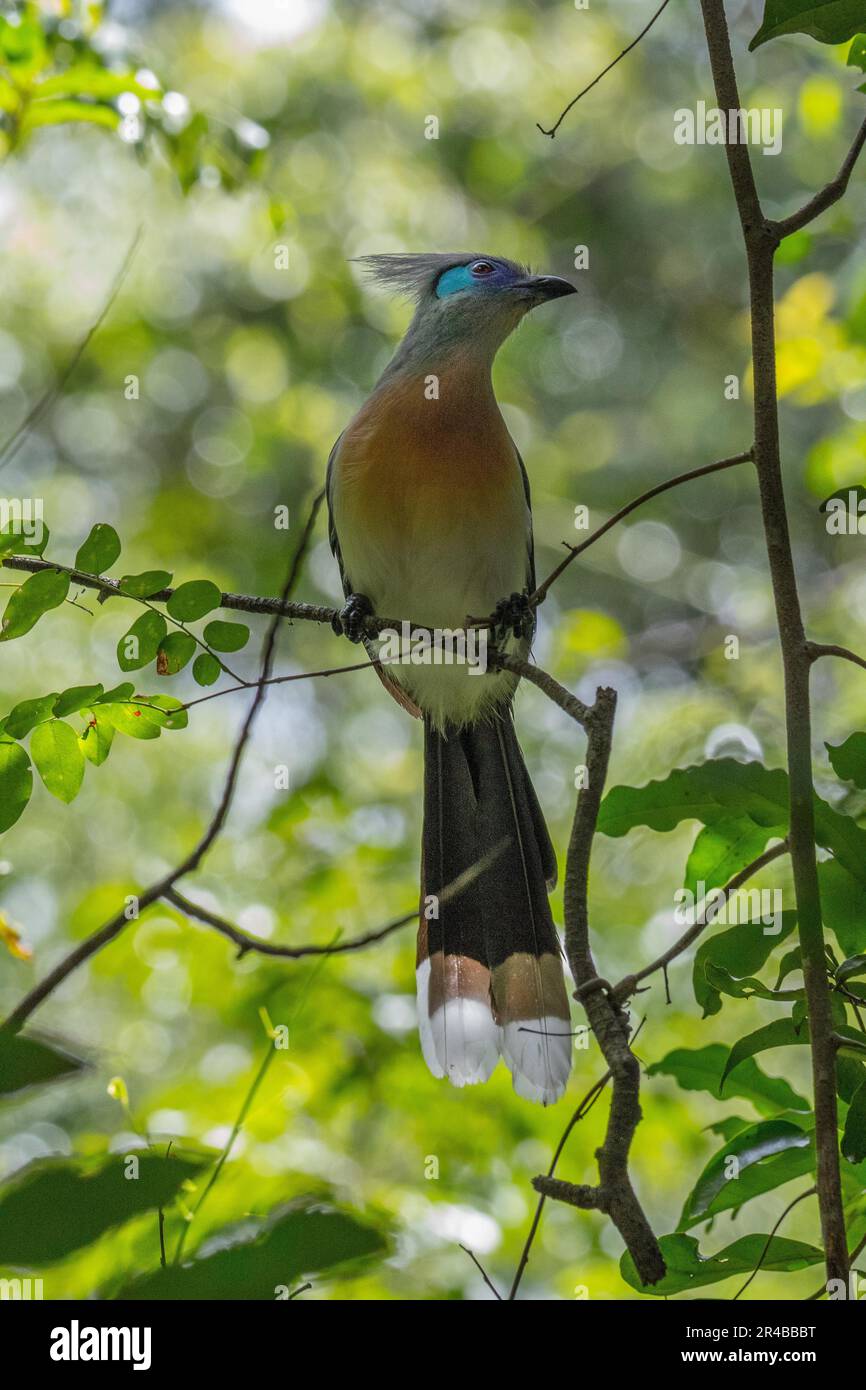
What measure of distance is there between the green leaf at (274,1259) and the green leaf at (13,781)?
918mm

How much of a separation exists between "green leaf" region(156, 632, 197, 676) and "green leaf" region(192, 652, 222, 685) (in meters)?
0.02

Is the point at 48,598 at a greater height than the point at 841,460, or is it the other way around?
the point at 841,460

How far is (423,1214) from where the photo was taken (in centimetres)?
299

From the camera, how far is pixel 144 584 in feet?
5.84

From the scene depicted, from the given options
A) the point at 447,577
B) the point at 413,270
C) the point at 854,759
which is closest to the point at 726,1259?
the point at 854,759

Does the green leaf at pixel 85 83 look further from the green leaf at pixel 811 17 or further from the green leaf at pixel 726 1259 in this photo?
the green leaf at pixel 726 1259

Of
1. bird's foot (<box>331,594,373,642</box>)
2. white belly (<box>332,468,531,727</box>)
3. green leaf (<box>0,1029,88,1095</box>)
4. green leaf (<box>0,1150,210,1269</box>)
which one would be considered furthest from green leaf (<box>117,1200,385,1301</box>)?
white belly (<box>332,468,531,727</box>)

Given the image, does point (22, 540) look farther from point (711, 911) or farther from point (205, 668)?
point (711, 911)

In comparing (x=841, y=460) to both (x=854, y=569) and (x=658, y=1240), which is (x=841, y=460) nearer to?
(x=658, y=1240)

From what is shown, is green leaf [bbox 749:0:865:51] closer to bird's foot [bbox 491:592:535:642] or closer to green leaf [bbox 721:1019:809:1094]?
green leaf [bbox 721:1019:809:1094]

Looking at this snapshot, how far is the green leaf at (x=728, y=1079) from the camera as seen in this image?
176cm

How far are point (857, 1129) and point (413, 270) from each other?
10.2ft
